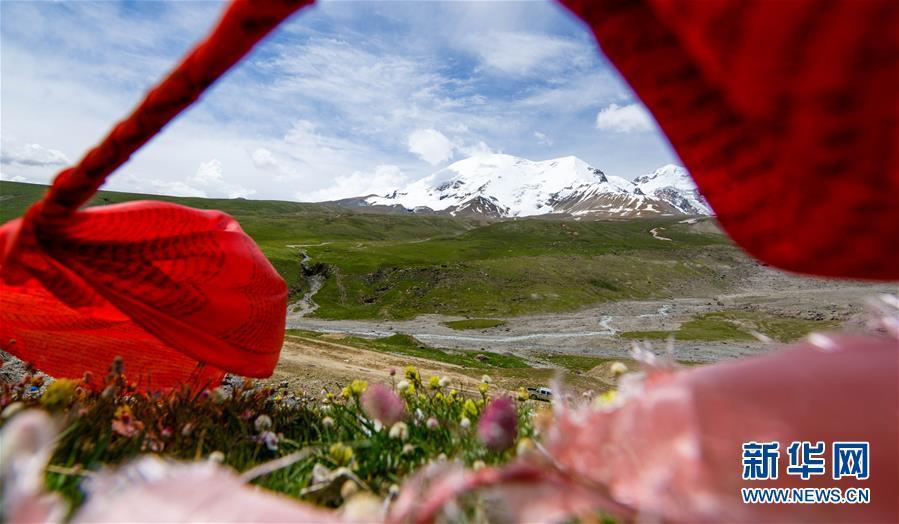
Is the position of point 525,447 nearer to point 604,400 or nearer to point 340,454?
point 604,400

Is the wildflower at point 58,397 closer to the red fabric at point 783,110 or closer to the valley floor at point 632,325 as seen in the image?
the red fabric at point 783,110

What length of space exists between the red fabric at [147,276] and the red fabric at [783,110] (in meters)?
1.17

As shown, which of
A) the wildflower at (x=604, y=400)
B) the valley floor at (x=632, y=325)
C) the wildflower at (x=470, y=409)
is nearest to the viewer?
the wildflower at (x=604, y=400)

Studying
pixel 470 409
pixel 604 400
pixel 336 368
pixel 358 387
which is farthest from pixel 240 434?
pixel 336 368

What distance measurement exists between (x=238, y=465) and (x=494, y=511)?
4.80ft

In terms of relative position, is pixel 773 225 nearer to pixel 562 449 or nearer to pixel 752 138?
pixel 752 138

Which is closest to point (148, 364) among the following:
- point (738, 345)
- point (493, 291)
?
point (738, 345)

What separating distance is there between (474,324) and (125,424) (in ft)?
204

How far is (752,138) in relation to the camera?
1.47m

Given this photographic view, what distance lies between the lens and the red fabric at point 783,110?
1167mm

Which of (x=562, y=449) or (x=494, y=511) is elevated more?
(x=562, y=449)

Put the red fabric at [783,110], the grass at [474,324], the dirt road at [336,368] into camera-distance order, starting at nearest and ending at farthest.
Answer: the red fabric at [783,110] → the dirt road at [336,368] → the grass at [474,324]

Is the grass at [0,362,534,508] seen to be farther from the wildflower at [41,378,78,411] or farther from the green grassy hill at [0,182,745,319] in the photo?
the green grassy hill at [0,182,745,319]

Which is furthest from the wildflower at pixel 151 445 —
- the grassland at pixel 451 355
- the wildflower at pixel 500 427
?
the grassland at pixel 451 355
